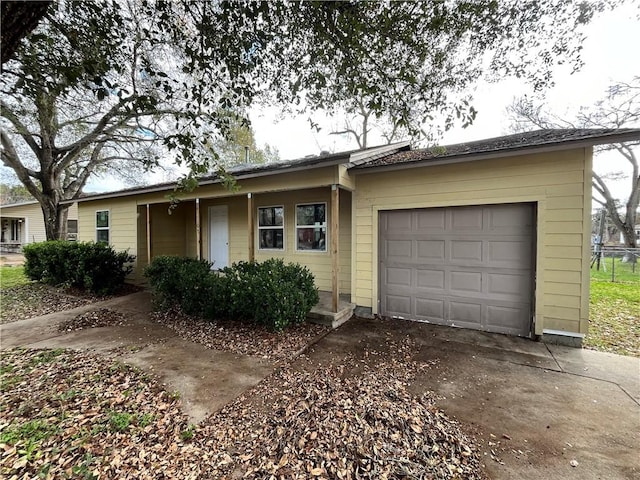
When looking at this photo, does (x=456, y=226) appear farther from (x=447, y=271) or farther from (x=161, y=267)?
(x=161, y=267)

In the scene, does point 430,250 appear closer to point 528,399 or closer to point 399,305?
point 399,305

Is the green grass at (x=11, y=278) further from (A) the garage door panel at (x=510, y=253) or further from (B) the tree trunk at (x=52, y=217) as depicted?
(A) the garage door panel at (x=510, y=253)

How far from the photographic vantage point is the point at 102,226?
9781 millimetres

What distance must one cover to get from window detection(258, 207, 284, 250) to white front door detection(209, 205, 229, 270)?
1371 millimetres

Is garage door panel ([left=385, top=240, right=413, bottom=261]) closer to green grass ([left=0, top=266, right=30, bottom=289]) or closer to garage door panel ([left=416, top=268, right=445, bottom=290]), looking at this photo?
garage door panel ([left=416, top=268, right=445, bottom=290])

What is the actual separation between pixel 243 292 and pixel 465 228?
399cm

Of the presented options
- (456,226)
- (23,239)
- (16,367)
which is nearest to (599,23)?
(456,226)

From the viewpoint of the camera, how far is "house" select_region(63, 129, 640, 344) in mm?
4000

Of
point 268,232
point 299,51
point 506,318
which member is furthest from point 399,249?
point 268,232

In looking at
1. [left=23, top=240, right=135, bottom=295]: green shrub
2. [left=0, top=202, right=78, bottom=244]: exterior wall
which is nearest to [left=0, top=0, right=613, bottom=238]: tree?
[left=23, top=240, right=135, bottom=295]: green shrub

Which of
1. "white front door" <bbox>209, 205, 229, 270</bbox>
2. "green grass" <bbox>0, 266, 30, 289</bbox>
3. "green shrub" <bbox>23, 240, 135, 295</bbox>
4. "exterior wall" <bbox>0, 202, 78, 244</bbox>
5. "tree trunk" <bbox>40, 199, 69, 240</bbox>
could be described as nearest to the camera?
"green shrub" <bbox>23, 240, 135, 295</bbox>

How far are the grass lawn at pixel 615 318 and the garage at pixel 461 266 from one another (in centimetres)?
122

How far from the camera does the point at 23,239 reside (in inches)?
787

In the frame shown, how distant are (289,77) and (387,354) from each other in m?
4.39
